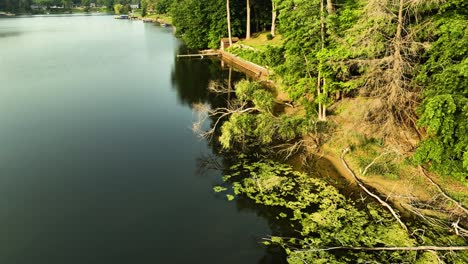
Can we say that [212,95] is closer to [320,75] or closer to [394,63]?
[320,75]

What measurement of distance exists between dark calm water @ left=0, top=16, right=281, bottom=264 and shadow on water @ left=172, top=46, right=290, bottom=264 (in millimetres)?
146

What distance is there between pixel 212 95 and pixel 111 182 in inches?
700

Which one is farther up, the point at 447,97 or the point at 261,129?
the point at 447,97

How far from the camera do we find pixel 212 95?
35031 millimetres

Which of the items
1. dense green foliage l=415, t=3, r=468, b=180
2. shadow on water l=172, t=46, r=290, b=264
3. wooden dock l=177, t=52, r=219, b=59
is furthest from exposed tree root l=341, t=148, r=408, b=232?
wooden dock l=177, t=52, r=219, b=59

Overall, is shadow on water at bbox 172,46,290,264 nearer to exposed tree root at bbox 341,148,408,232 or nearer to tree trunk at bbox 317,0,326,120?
exposed tree root at bbox 341,148,408,232

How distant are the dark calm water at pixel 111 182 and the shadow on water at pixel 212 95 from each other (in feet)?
0.48

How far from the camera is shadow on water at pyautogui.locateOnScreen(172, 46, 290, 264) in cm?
1508

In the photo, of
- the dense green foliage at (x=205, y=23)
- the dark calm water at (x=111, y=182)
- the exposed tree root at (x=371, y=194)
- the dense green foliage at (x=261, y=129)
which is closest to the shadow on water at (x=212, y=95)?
the dark calm water at (x=111, y=182)

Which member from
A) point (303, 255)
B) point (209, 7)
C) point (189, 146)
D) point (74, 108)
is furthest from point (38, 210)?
point (209, 7)

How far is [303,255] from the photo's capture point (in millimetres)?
13461

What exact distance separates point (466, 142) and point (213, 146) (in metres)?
14.3

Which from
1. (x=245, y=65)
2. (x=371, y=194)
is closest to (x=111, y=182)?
(x=371, y=194)

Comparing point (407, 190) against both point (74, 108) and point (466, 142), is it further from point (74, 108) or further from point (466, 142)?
point (74, 108)
